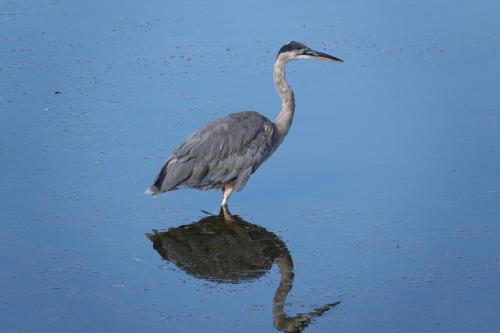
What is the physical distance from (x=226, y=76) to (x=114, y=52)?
1.45 m

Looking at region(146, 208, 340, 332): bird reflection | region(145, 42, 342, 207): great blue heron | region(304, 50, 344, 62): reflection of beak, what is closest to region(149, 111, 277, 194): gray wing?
region(145, 42, 342, 207): great blue heron

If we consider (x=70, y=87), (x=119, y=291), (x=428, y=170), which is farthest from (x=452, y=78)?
(x=119, y=291)

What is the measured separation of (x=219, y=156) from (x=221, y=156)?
0.02 metres

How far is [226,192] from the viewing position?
8891mm

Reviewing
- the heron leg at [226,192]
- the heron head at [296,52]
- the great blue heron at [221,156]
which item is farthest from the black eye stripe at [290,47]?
the heron leg at [226,192]

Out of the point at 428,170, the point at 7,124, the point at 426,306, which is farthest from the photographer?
the point at 7,124

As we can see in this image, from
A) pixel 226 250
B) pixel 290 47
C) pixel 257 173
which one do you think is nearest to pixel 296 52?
pixel 290 47

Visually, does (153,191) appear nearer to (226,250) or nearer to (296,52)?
(226,250)

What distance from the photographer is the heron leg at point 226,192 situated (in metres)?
8.82

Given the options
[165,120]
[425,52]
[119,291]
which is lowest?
[119,291]

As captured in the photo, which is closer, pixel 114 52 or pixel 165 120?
pixel 165 120

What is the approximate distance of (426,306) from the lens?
7207 mm

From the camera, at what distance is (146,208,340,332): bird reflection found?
766 centimetres

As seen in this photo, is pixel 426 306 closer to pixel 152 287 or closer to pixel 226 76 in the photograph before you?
pixel 152 287
